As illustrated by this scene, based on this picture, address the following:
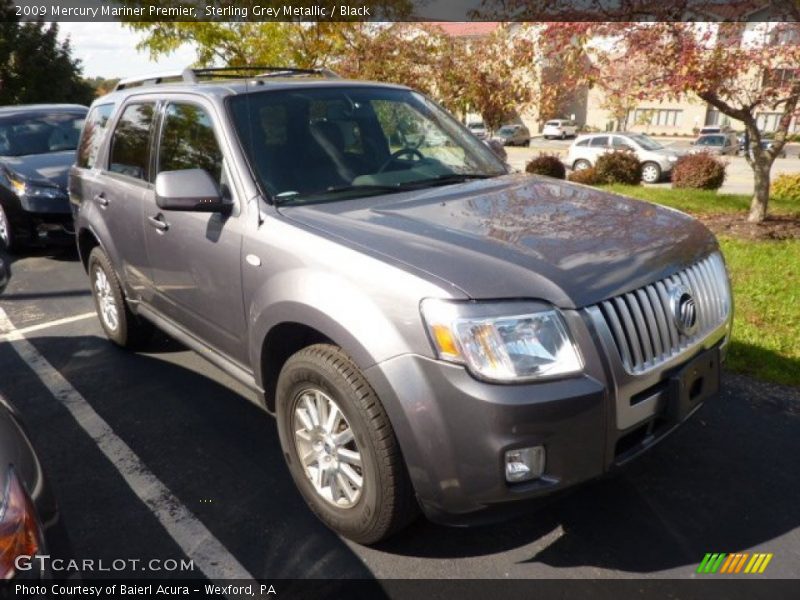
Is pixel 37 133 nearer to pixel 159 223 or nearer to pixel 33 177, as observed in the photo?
pixel 33 177

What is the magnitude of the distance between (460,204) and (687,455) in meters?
1.80

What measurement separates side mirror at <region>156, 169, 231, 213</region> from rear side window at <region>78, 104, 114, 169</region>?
1.97 meters

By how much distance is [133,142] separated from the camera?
13.8ft

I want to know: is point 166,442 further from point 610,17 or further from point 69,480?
point 610,17

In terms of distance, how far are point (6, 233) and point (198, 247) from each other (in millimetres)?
5928

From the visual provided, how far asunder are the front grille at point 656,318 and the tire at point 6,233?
7.72 metres

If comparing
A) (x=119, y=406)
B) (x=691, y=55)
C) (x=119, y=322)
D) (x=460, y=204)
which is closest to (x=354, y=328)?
(x=460, y=204)

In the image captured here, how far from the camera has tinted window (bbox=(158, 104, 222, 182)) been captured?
3363 millimetres

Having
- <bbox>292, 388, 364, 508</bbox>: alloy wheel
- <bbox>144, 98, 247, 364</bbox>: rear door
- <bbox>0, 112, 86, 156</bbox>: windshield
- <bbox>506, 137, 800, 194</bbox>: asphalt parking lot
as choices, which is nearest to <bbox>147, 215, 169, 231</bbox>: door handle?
<bbox>144, 98, 247, 364</bbox>: rear door

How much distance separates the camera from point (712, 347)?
110 inches

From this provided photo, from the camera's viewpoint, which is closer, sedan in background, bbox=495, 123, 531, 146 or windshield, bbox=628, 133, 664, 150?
windshield, bbox=628, 133, 664, 150

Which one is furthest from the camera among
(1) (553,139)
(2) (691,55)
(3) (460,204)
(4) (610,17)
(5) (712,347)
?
(1) (553,139)

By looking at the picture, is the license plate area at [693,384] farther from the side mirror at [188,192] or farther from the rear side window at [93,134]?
the rear side window at [93,134]

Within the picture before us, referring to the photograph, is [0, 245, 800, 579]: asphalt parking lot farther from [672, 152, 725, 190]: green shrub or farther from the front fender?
[672, 152, 725, 190]: green shrub
